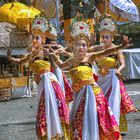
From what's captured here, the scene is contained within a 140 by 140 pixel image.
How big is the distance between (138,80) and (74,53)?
14.1 meters

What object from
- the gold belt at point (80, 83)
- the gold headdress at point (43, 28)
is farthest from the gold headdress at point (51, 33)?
the gold belt at point (80, 83)

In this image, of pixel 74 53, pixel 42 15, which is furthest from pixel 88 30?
pixel 42 15

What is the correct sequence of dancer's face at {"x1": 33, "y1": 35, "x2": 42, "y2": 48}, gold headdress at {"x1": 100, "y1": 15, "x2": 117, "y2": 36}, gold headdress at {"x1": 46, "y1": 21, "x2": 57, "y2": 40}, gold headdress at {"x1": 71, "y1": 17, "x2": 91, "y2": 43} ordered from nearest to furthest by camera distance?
gold headdress at {"x1": 71, "y1": 17, "x2": 91, "y2": 43} → dancer's face at {"x1": 33, "y1": 35, "x2": 42, "y2": 48} → gold headdress at {"x1": 46, "y1": 21, "x2": 57, "y2": 40} → gold headdress at {"x1": 100, "y1": 15, "x2": 117, "y2": 36}

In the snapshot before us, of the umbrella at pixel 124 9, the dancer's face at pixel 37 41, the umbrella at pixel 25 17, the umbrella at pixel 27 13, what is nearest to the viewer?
the dancer's face at pixel 37 41

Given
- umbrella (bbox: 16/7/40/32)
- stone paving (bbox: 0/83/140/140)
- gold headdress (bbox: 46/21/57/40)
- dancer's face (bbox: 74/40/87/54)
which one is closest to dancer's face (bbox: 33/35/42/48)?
gold headdress (bbox: 46/21/57/40)

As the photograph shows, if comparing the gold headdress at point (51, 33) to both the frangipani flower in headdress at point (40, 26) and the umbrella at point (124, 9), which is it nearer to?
the frangipani flower in headdress at point (40, 26)

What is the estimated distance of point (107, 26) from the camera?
750cm

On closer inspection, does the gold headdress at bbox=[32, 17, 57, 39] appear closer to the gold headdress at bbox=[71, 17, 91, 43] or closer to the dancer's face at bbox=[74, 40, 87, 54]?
the gold headdress at bbox=[71, 17, 91, 43]

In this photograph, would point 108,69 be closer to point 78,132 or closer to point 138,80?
point 78,132

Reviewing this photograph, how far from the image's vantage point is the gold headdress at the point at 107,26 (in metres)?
7.36

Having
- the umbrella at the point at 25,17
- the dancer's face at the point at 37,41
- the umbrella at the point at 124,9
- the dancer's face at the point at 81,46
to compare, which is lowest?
the dancer's face at the point at 81,46

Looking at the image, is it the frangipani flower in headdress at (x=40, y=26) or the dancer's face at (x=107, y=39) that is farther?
the dancer's face at (x=107, y=39)

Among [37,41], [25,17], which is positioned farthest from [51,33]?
[25,17]

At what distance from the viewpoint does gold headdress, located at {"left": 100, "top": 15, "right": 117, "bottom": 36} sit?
7.36m
